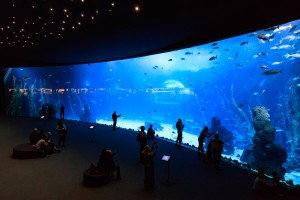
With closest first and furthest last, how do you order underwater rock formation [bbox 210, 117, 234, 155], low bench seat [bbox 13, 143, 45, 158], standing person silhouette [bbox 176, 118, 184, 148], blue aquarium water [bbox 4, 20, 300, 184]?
low bench seat [bbox 13, 143, 45, 158], standing person silhouette [bbox 176, 118, 184, 148], blue aquarium water [bbox 4, 20, 300, 184], underwater rock formation [bbox 210, 117, 234, 155]

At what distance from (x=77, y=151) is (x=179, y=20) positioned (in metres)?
7.15

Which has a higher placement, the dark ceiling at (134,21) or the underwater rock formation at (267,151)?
the dark ceiling at (134,21)

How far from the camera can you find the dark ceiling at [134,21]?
6387mm

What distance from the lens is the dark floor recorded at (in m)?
5.10

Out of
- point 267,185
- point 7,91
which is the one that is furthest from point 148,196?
point 7,91

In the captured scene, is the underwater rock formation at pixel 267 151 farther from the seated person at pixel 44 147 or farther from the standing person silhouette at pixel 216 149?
the seated person at pixel 44 147

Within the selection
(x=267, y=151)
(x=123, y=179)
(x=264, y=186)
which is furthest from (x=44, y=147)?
(x=267, y=151)

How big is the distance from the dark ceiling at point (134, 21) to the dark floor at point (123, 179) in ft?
17.3

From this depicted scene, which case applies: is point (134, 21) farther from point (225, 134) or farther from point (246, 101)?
point (246, 101)

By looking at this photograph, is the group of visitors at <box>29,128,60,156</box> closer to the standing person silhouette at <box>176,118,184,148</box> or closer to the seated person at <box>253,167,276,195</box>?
the standing person silhouette at <box>176,118,184,148</box>

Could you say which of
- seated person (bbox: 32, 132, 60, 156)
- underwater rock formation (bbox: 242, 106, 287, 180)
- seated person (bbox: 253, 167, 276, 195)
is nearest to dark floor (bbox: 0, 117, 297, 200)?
seated person (bbox: 253, 167, 276, 195)

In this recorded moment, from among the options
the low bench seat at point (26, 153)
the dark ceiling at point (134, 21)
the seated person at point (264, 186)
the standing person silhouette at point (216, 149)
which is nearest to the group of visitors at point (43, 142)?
the low bench seat at point (26, 153)

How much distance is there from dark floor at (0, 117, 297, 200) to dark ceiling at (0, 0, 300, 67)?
17.3ft

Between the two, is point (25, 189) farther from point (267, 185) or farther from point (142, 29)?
point (142, 29)
